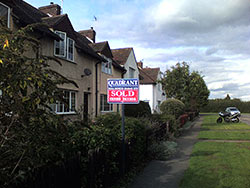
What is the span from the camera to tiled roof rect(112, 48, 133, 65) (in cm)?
2294

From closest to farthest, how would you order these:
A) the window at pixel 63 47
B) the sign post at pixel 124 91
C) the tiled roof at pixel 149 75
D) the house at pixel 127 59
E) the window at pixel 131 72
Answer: the sign post at pixel 124 91 → the window at pixel 63 47 → the house at pixel 127 59 → the window at pixel 131 72 → the tiled roof at pixel 149 75

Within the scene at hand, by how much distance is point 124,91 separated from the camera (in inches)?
234

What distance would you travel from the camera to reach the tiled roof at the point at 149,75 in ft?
107

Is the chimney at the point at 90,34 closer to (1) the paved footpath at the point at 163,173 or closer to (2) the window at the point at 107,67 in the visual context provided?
(2) the window at the point at 107,67

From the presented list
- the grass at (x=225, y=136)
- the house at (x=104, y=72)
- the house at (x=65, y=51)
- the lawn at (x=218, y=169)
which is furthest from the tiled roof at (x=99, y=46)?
the lawn at (x=218, y=169)

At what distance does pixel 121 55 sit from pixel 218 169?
19.1m

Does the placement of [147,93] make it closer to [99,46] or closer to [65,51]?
[99,46]

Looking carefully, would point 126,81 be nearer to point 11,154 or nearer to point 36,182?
point 36,182

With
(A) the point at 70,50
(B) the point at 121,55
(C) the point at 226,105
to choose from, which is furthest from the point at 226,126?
(C) the point at 226,105

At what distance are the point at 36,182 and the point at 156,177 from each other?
381 cm

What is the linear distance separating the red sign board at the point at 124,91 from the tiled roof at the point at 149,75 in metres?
26.3

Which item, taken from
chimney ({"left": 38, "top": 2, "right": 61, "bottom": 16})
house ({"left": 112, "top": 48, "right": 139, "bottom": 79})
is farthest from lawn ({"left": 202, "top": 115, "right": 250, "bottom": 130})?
chimney ({"left": 38, "top": 2, "right": 61, "bottom": 16})

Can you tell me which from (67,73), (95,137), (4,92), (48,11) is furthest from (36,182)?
(48,11)

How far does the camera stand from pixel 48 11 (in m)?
17.1
